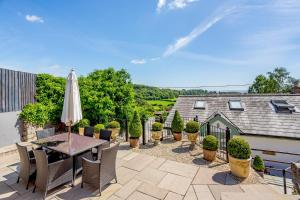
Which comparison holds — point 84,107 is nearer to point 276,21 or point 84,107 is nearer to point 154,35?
point 154,35

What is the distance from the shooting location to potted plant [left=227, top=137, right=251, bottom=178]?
379cm

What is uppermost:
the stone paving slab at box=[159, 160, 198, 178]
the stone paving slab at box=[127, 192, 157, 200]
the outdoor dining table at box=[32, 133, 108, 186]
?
the outdoor dining table at box=[32, 133, 108, 186]

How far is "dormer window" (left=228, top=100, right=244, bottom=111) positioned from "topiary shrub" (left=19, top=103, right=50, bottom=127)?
12276mm

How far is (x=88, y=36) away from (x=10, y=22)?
364 centimetres

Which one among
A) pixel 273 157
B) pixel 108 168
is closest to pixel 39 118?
pixel 108 168

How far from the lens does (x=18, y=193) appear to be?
10.7 ft

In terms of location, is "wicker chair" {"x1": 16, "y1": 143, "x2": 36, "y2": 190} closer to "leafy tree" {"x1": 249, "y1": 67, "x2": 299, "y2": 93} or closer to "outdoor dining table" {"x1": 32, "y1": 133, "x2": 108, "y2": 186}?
"outdoor dining table" {"x1": 32, "y1": 133, "x2": 108, "y2": 186}

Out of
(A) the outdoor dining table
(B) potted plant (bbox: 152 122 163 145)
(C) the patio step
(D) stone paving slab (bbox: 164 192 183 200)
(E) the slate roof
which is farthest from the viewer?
(E) the slate roof

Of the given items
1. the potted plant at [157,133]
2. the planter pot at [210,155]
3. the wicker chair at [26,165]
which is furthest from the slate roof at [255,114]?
the wicker chair at [26,165]

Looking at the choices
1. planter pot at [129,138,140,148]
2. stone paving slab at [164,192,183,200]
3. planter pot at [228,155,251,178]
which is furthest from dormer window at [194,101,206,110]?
stone paving slab at [164,192,183,200]

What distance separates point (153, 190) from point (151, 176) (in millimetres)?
581

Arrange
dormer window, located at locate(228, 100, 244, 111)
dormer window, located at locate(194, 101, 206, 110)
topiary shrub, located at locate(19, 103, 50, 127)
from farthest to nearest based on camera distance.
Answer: dormer window, located at locate(194, 101, 206, 110) < dormer window, located at locate(228, 100, 244, 111) < topiary shrub, located at locate(19, 103, 50, 127)

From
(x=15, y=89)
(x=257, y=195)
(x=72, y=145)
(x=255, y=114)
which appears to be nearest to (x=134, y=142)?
(x=72, y=145)

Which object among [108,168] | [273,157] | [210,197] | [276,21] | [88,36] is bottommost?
[273,157]
